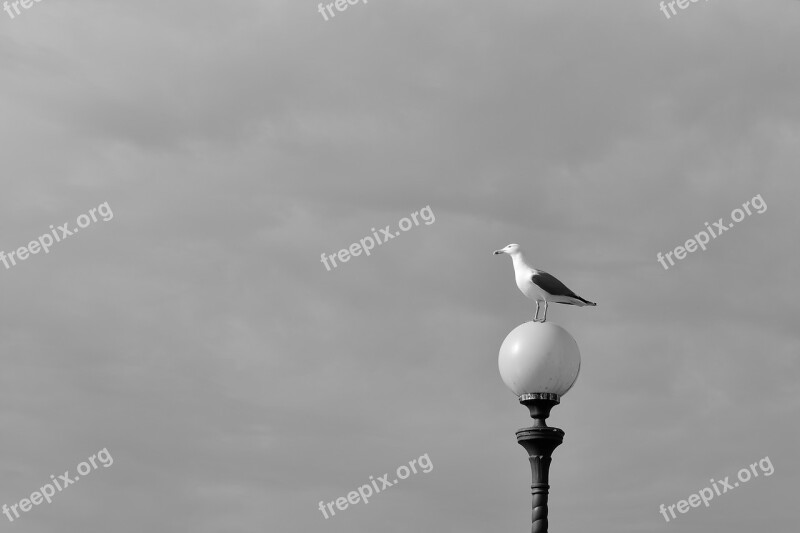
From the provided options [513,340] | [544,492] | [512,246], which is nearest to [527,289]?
[512,246]

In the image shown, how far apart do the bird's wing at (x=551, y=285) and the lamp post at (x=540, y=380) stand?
5.38ft

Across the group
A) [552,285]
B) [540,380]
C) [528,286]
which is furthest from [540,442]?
[528,286]

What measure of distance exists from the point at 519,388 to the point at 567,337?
813 millimetres

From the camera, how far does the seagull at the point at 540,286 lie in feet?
45.2

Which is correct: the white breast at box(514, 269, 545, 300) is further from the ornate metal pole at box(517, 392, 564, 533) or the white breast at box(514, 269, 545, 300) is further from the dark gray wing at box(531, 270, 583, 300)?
the ornate metal pole at box(517, 392, 564, 533)

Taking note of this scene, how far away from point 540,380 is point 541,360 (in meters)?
0.23

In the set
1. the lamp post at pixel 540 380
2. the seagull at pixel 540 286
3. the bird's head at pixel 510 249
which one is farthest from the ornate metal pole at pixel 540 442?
the bird's head at pixel 510 249

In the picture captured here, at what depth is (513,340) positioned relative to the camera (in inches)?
479

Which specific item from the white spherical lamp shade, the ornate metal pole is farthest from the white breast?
the ornate metal pole

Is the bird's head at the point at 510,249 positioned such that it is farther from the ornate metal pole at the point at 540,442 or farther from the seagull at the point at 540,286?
the ornate metal pole at the point at 540,442

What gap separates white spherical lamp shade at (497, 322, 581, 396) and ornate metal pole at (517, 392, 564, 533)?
0.36ft

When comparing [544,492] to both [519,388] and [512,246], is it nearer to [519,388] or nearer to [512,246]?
[519,388]

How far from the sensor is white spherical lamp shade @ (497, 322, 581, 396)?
38.9 ft

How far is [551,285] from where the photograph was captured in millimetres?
13797
